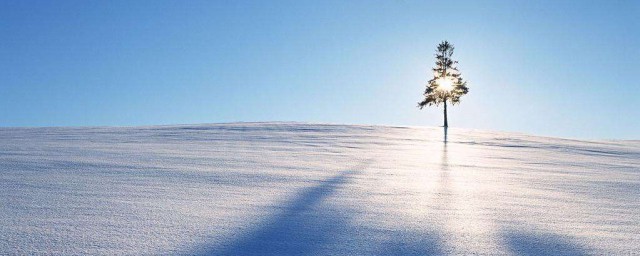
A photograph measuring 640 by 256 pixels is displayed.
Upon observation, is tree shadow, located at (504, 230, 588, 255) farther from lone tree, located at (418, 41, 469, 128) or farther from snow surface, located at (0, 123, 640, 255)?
lone tree, located at (418, 41, 469, 128)

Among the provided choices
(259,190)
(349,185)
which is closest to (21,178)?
(259,190)

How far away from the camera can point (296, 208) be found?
12.0 ft

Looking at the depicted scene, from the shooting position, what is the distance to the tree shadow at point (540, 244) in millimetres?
2734

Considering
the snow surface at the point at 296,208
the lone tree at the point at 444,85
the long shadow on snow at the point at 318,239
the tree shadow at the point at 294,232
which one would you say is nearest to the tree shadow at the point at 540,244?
the snow surface at the point at 296,208

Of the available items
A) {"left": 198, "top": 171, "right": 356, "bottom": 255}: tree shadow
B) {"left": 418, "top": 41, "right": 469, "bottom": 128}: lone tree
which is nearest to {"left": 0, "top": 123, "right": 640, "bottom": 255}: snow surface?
{"left": 198, "top": 171, "right": 356, "bottom": 255}: tree shadow

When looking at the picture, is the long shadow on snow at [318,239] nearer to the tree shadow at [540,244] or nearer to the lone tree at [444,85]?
the tree shadow at [540,244]

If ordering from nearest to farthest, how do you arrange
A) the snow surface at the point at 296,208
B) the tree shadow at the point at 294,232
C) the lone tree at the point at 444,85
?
the tree shadow at the point at 294,232 < the snow surface at the point at 296,208 < the lone tree at the point at 444,85

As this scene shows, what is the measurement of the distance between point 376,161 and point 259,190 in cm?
353

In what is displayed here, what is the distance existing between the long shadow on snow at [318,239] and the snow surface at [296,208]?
0.04 ft

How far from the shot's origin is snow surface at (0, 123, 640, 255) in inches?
106

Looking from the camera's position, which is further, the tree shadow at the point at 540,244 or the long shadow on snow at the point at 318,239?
the tree shadow at the point at 540,244

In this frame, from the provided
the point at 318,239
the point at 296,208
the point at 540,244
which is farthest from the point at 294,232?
the point at 540,244

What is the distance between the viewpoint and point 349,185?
4926 millimetres

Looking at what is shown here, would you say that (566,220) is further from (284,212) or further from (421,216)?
(284,212)
